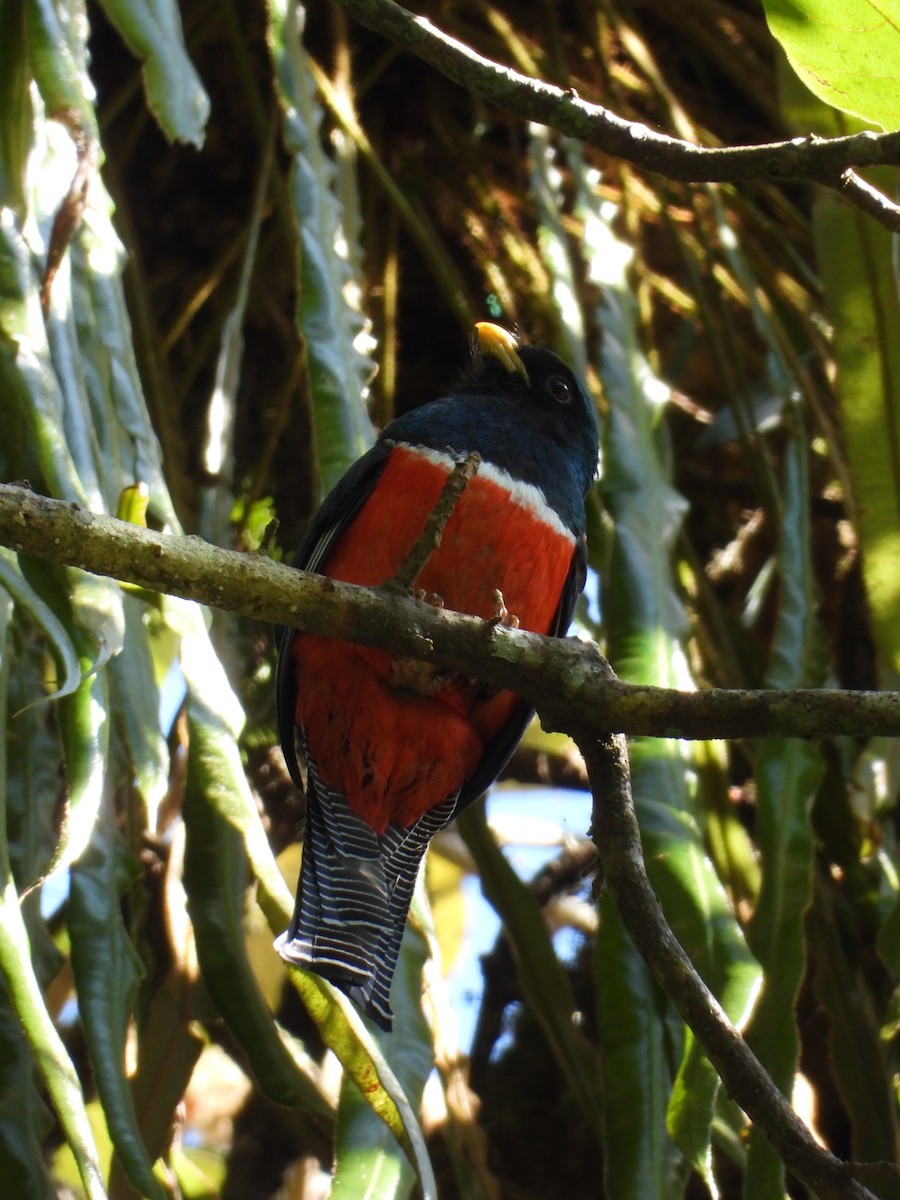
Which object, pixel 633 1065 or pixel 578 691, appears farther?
pixel 633 1065

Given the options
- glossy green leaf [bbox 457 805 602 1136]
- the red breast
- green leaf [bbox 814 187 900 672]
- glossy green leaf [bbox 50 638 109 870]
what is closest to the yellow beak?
the red breast

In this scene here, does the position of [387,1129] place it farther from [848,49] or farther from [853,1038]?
[848,49]

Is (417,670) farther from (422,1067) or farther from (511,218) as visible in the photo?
(511,218)

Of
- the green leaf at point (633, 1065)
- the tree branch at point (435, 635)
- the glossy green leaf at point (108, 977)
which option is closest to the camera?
the tree branch at point (435, 635)

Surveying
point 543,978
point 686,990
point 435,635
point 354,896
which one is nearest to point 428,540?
point 435,635

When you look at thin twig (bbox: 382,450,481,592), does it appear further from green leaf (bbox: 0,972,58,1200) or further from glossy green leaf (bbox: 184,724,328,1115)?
green leaf (bbox: 0,972,58,1200)

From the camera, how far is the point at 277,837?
3787 mm

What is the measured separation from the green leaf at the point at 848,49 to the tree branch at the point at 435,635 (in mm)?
667

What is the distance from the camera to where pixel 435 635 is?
5.93ft

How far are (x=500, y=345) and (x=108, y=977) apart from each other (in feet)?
5.55

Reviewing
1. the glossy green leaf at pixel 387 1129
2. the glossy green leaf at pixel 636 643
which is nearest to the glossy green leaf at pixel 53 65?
the glossy green leaf at pixel 636 643

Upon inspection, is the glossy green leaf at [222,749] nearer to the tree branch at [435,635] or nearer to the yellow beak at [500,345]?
the tree branch at [435,635]

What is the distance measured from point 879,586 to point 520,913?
0.87 meters

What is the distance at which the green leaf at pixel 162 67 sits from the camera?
7.13 ft
